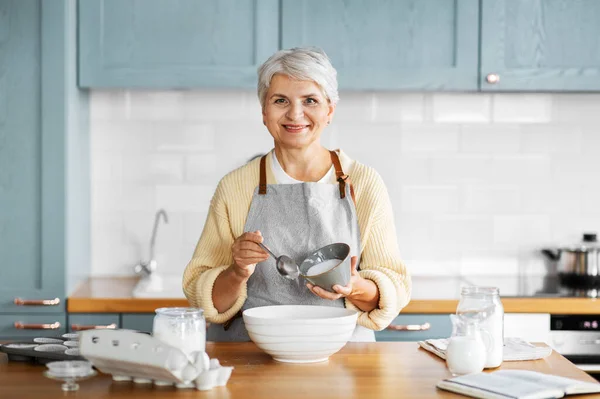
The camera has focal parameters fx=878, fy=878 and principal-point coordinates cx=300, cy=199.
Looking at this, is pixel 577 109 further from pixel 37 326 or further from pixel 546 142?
pixel 37 326

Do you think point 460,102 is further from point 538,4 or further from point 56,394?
point 56,394

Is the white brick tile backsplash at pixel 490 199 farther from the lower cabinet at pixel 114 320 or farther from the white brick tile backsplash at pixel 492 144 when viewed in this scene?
the lower cabinet at pixel 114 320

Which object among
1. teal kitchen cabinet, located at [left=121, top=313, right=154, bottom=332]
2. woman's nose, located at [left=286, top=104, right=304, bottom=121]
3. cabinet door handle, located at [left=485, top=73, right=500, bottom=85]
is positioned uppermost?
cabinet door handle, located at [left=485, top=73, right=500, bottom=85]

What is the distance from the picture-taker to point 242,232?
2.51 metres

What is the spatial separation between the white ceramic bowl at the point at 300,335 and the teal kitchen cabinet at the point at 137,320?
1.44 m

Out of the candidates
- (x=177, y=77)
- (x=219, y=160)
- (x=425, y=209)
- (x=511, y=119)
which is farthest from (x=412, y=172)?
(x=177, y=77)

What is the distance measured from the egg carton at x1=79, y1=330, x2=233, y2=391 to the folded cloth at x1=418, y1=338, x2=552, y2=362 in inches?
23.1

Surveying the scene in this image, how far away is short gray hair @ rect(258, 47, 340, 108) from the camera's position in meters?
2.38

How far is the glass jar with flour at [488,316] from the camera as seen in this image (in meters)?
2.01

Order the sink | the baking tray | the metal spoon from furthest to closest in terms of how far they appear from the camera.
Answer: the sink < the metal spoon < the baking tray

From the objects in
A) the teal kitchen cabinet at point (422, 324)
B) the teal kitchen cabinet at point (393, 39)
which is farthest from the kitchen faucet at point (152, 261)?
the teal kitchen cabinet at point (422, 324)

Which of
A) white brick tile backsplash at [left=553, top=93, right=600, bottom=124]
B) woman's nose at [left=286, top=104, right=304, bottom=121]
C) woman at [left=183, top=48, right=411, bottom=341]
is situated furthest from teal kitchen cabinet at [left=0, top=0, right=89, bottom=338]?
white brick tile backsplash at [left=553, top=93, right=600, bottom=124]

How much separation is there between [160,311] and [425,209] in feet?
7.77

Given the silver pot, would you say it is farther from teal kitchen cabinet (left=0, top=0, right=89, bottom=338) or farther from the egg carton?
the egg carton
